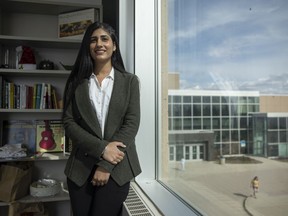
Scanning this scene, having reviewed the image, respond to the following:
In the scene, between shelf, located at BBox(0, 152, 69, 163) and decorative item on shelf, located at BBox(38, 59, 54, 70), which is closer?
shelf, located at BBox(0, 152, 69, 163)

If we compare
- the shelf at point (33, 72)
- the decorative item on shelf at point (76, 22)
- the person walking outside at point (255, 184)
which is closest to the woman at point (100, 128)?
the person walking outside at point (255, 184)

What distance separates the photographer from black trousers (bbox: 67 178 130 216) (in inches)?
45.9

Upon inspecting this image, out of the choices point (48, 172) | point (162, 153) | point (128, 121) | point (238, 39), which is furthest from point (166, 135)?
point (48, 172)

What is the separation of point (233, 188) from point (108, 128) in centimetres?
56

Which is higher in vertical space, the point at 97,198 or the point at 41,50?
the point at 41,50

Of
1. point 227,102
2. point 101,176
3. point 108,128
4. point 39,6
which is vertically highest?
point 39,6

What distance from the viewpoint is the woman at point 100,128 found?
1.13 m

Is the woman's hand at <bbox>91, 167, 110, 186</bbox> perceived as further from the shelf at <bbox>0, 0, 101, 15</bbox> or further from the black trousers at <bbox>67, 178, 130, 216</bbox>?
the shelf at <bbox>0, 0, 101, 15</bbox>

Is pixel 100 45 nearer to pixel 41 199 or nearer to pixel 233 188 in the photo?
pixel 233 188

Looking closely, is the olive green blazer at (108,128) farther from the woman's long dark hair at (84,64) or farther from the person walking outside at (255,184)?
the person walking outside at (255,184)

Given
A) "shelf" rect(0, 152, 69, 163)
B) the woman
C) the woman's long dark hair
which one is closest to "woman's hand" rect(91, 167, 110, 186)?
the woman

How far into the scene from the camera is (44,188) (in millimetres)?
2223

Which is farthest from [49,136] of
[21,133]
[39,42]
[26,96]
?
[39,42]

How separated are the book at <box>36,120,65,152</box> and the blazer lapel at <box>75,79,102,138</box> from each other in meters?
1.32
